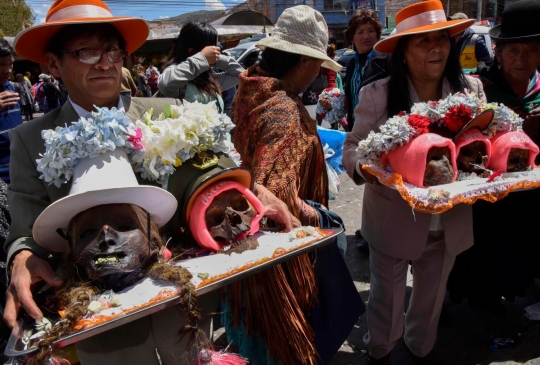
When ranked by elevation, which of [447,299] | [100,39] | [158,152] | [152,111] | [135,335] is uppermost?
[100,39]

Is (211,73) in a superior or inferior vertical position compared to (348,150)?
superior

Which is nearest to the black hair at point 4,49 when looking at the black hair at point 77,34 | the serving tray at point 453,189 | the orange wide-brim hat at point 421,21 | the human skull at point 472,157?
the black hair at point 77,34

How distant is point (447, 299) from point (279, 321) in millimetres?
1955

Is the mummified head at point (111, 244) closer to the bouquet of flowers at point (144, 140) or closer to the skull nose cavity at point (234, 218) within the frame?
the bouquet of flowers at point (144, 140)

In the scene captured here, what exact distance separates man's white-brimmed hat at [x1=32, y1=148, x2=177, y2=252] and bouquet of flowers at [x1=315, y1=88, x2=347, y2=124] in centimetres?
302

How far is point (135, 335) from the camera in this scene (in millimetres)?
1549

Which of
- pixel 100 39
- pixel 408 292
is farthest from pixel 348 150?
pixel 408 292

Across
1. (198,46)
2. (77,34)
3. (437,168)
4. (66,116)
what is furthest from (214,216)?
(198,46)

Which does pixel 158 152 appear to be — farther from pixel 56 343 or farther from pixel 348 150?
pixel 348 150

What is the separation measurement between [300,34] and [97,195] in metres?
1.45

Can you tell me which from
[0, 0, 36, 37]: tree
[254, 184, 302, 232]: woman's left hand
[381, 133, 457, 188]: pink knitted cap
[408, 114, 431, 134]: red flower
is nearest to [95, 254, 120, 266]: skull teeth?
[254, 184, 302, 232]: woman's left hand

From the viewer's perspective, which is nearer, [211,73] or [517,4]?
[517,4]

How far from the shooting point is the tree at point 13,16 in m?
28.9

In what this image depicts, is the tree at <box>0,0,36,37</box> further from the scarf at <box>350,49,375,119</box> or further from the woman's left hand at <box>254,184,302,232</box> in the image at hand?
the woman's left hand at <box>254,184,302,232</box>
